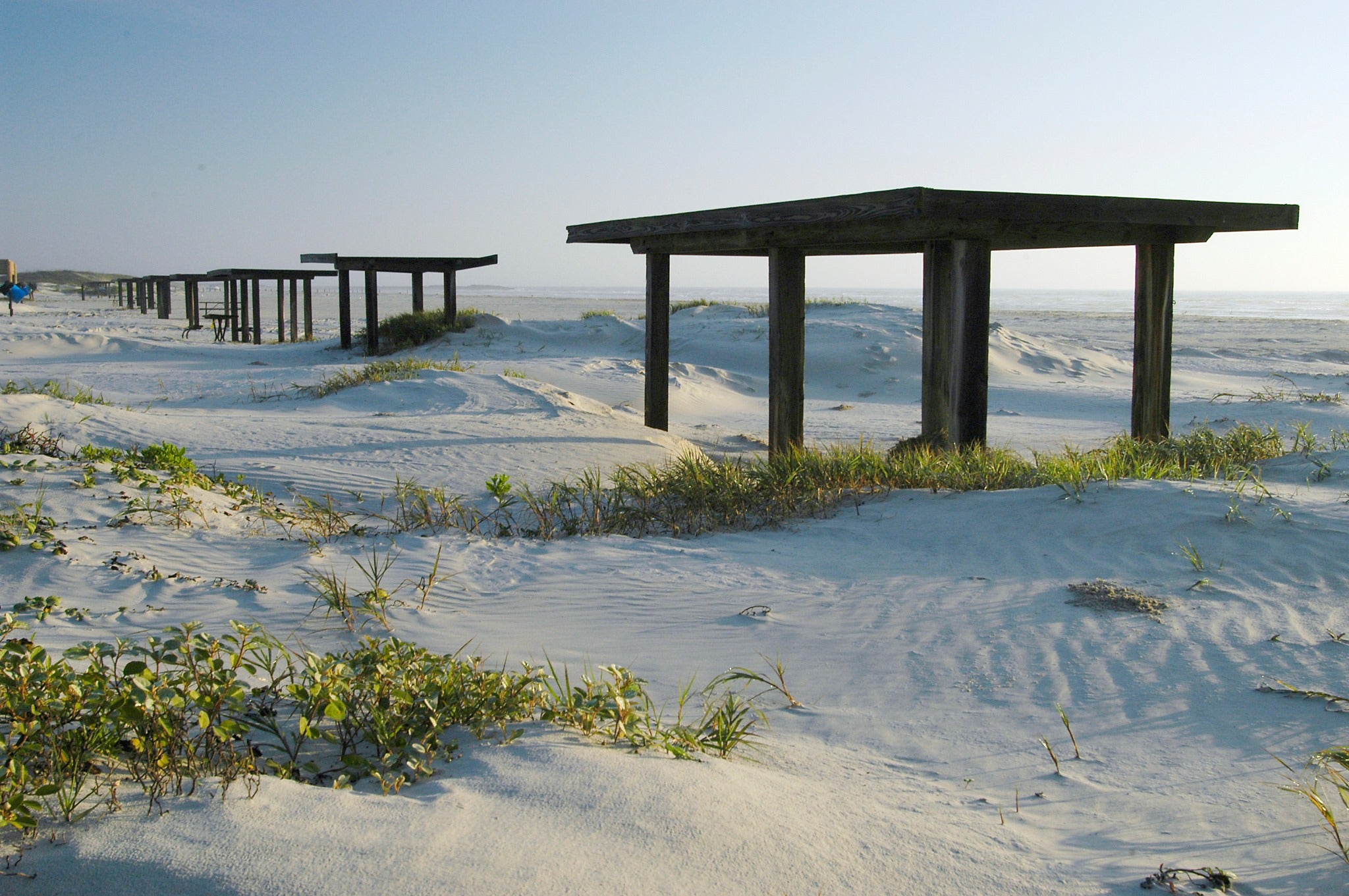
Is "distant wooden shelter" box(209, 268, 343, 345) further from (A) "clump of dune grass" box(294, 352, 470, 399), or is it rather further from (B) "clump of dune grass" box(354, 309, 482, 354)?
(A) "clump of dune grass" box(294, 352, 470, 399)

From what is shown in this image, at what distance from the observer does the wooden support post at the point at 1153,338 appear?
814cm

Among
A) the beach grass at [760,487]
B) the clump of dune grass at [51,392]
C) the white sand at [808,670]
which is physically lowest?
the white sand at [808,670]

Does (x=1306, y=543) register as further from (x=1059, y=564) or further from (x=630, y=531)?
(x=630, y=531)

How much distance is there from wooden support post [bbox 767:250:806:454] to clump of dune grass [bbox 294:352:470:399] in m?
5.23

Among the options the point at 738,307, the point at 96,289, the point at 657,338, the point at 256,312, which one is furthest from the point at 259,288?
the point at 96,289

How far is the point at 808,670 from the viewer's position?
12.6 ft

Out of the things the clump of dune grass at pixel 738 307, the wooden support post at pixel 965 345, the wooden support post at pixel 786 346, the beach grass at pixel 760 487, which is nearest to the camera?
the beach grass at pixel 760 487

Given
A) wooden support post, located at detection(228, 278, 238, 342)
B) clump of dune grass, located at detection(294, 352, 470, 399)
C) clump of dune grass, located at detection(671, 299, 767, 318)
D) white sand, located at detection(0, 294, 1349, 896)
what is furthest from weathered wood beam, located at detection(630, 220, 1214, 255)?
wooden support post, located at detection(228, 278, 238, 342)

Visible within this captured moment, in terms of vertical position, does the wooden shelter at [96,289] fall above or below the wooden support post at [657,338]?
above

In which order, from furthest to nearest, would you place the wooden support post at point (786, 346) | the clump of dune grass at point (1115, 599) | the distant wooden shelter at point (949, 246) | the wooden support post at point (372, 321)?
the wooden support post at point (372, 321) < the wooden support post at point (786, 346) < the distant wooden shelter at point (949, 246) < the clump of dune grass at point (1115, 599)

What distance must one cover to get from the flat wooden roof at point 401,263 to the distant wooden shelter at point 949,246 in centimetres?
1008

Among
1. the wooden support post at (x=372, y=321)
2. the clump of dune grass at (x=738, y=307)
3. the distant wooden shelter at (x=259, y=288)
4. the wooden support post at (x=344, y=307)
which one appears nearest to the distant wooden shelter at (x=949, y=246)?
the wooden support post at (x=372, y=321)

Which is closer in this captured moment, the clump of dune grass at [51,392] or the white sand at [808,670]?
the white sand at [808,670]

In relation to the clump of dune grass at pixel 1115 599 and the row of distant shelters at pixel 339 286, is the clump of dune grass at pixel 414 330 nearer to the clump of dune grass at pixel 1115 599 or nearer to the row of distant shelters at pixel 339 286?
the row of distant shelters at pixel 339 286
